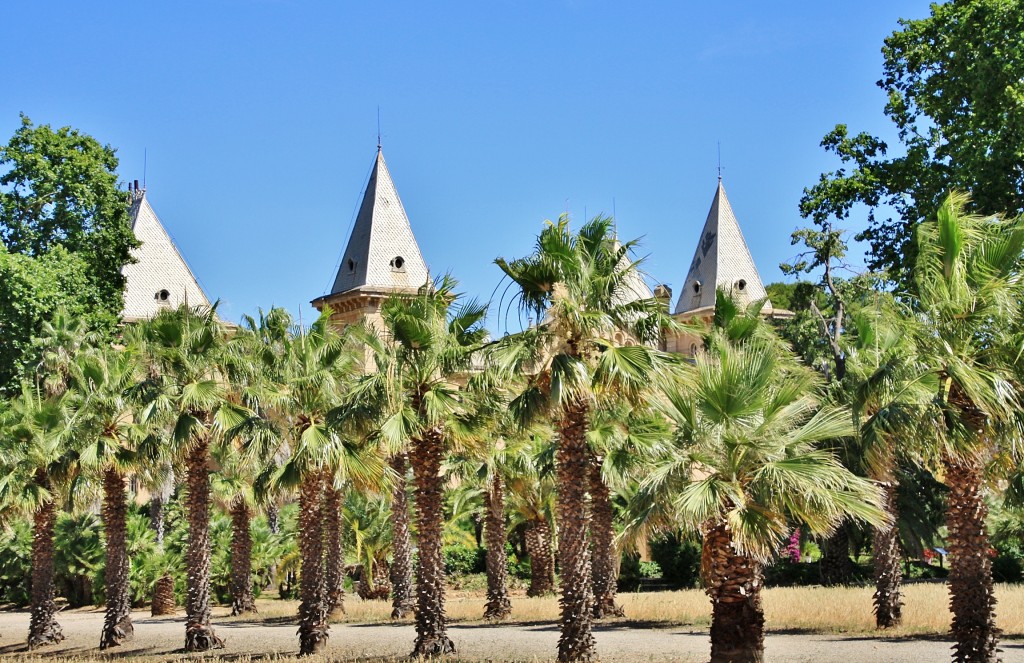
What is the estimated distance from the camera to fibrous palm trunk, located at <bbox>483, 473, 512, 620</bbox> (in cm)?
3059

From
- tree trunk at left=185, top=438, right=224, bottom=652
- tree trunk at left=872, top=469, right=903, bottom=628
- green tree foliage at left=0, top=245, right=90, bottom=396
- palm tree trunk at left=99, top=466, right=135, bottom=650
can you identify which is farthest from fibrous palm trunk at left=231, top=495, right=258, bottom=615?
tree trunk at left=872, top=469, right=903, bottom=628

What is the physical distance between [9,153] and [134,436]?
17981 mm

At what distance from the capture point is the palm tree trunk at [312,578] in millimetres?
23469

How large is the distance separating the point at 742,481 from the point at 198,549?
14.5m

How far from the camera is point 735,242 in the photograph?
62375 millimetres

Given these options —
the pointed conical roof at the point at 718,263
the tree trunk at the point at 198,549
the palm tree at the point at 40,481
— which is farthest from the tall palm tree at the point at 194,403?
the pointed conical roof at the point at 718,263

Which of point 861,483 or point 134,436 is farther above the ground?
point 134,436

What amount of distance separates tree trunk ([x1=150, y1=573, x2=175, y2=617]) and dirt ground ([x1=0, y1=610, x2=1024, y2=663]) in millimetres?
5154

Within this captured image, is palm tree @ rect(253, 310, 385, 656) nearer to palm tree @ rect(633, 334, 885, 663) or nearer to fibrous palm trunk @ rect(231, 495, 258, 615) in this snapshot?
palm tree @ rect(633, 334, 885, 663)

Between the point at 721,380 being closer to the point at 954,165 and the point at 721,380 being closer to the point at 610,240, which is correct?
the point at 610,240

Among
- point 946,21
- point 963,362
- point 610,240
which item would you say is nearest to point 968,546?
point 963,362

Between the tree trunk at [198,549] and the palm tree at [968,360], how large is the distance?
52.6ft

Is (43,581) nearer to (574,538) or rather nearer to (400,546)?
(400,546)

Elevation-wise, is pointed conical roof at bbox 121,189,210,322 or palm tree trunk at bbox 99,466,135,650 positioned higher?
pointed conical roof at bbox 121,189,210,322
